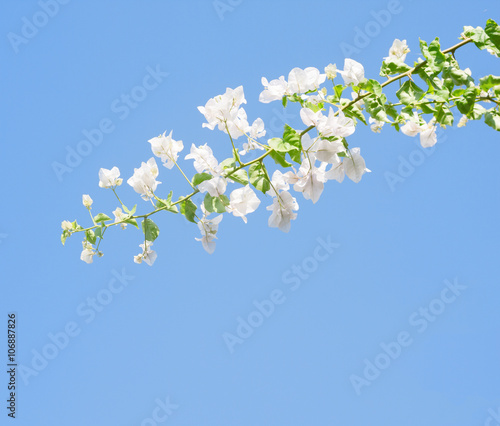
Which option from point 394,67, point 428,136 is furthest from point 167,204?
point 428,136

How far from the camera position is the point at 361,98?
4.68ft

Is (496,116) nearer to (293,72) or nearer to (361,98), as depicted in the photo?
(361,98)

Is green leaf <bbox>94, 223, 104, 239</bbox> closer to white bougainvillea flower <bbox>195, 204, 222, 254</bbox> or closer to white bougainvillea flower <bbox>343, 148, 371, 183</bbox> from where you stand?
white bougainvillea flower <bbox>195, 204, 222, 254</bbox>

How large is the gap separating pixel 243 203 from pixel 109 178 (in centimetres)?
62

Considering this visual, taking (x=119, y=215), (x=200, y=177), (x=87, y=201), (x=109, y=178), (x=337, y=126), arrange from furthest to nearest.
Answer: (x=87, y=201), (x=109, y=178), (x=119, y=215), (x=200, y=177), (x=337, y=126)

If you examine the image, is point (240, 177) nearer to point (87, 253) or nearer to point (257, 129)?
point (257, 129)

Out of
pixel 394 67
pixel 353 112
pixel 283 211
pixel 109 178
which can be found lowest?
pixel 283 211

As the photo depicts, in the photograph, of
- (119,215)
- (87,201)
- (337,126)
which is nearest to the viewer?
(337,126)

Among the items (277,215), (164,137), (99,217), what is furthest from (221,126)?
(99,217)

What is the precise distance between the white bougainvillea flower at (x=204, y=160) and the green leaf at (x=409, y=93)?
0.64m

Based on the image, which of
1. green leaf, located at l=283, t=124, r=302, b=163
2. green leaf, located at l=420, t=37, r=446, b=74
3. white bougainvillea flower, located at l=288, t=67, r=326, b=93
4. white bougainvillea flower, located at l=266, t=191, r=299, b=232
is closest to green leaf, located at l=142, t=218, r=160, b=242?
white bougainvillea flower, located at l=266, t=191, r=299, b=232

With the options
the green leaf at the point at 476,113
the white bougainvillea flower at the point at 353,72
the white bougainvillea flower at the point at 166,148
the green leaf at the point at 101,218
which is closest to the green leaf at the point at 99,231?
the green leaf at the point at 101,218

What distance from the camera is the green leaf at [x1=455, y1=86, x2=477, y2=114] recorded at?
141cm

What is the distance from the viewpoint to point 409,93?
58.0 inches
